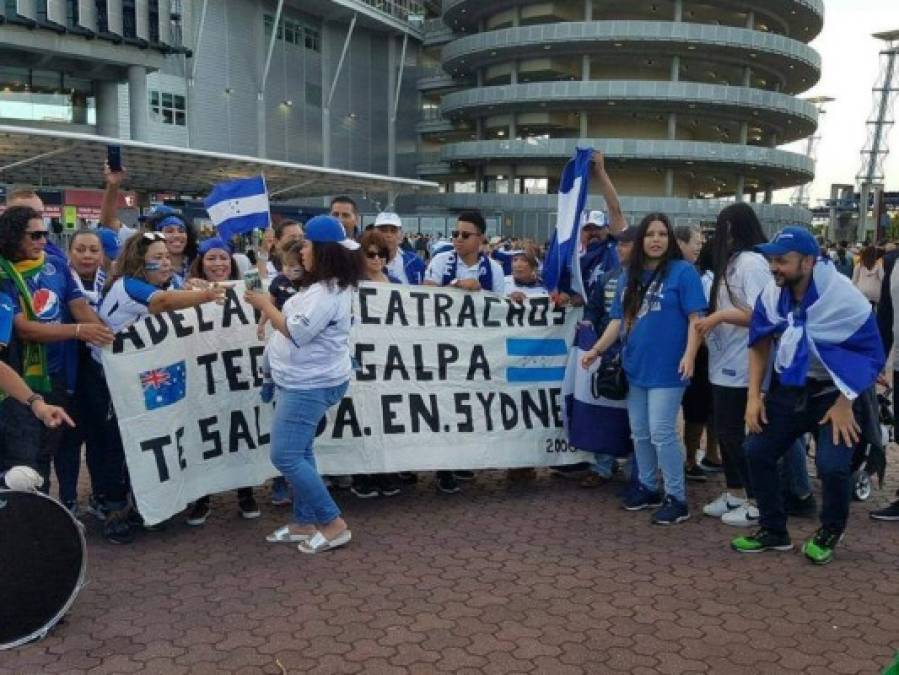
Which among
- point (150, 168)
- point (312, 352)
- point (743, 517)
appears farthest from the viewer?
point (150, 168)

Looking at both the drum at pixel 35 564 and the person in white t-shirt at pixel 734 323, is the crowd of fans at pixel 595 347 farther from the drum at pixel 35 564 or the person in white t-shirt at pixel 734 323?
the drum at pixel 35 564

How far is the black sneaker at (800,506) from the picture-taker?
224 inches

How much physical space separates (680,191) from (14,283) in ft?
181

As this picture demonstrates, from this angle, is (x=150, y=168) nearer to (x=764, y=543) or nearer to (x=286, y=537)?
(x=286, y=537)

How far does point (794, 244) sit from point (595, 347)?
1630mm

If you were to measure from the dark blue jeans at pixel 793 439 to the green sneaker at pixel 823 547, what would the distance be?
0.04 metres

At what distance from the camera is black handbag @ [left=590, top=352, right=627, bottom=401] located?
18.4 ft

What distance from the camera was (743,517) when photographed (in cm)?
546

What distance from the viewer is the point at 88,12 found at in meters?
35.8

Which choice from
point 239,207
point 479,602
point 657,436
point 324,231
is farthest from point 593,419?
point 239,207

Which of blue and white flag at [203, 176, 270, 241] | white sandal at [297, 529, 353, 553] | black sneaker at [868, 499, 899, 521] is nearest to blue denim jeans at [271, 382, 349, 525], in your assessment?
white sandal at [297, 529, 353, 553]

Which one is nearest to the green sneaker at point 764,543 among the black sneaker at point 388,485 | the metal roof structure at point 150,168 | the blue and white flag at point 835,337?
the blue and white flag at point 835,337

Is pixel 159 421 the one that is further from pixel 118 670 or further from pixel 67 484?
pixel 118 670

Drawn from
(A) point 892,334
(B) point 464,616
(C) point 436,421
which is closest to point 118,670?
(B) point 464,616
